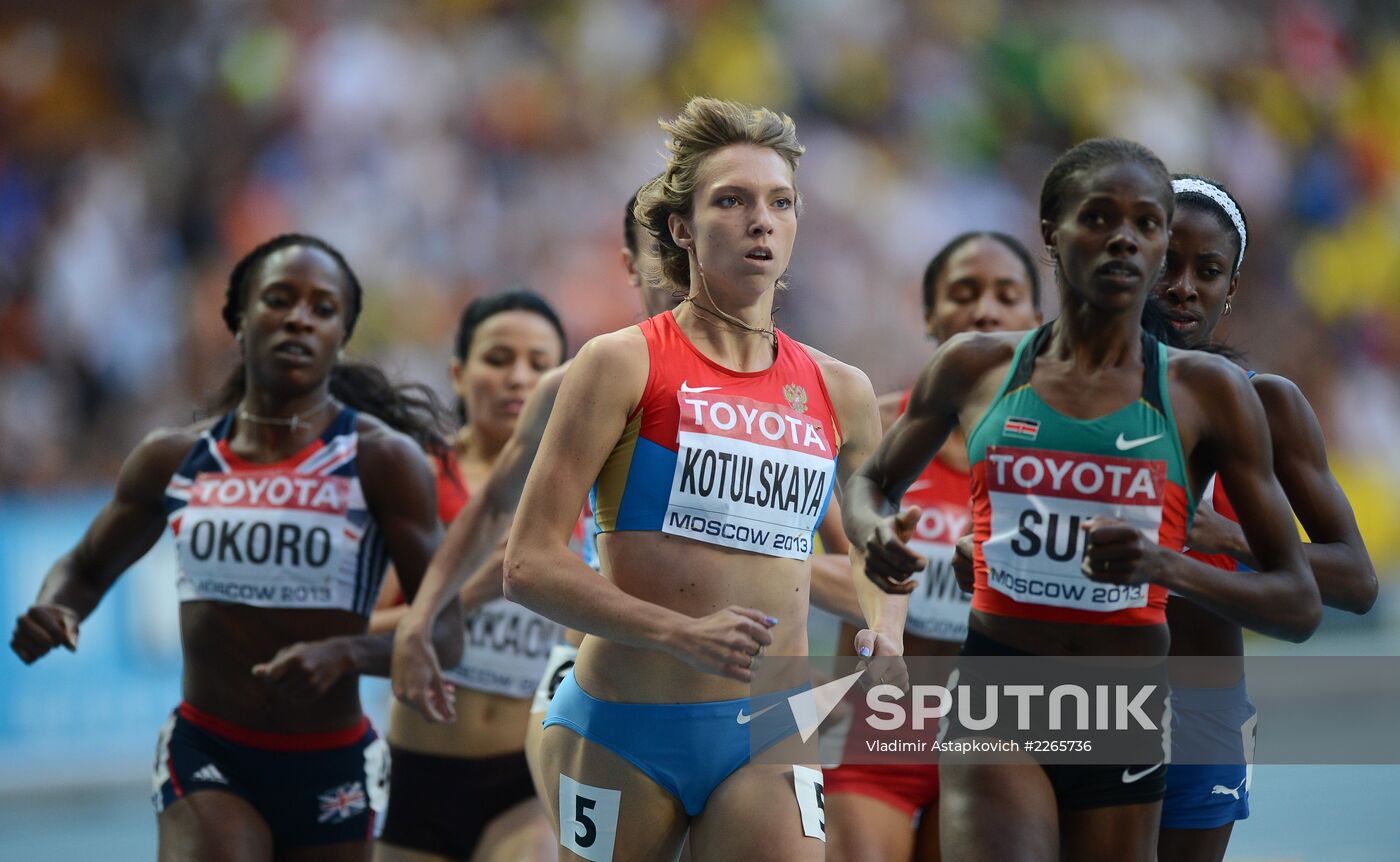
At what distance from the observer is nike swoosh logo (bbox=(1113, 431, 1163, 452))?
406 centimetres

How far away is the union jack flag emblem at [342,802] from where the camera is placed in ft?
17.7

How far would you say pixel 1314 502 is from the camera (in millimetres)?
4367

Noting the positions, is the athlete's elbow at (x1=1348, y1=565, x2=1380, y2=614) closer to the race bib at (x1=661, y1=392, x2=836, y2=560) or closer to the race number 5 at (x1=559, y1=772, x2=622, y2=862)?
the race bib at (x1=661, y1=392, x2=836, y2=560)

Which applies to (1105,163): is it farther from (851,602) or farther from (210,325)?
(210,325)

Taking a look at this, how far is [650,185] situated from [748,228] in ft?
1.49

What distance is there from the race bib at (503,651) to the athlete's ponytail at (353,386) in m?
0.67

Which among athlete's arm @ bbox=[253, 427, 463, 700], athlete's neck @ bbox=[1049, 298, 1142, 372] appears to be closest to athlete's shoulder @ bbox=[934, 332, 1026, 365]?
athlete's neck @ bbox=[1049, 298, 1142, 372]

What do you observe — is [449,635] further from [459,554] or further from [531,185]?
[531,185]

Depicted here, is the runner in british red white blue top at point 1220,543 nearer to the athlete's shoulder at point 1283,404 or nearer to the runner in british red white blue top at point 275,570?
the athlete's shoulder at point 1283,404

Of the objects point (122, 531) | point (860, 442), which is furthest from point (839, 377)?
point (122, 531)

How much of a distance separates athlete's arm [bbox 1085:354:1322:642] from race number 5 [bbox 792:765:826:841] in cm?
105

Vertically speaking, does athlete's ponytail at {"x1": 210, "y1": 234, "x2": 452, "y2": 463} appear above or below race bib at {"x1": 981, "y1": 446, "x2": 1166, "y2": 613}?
above

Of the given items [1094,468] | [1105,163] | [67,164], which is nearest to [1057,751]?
[1094,468]

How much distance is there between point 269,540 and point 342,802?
887 millimetres
